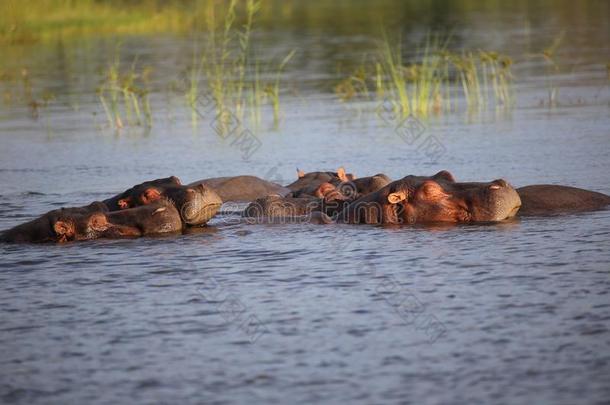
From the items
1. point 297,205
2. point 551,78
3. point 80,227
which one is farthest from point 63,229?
point 551,78

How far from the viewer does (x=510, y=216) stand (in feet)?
29.9

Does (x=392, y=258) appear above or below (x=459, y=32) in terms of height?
below

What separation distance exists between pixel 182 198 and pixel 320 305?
108 inches

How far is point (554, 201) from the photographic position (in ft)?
30.8

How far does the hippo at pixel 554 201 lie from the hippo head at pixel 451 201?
235 mm

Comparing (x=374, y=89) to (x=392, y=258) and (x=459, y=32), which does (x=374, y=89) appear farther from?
(x=392, y=258)

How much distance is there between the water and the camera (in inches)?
217

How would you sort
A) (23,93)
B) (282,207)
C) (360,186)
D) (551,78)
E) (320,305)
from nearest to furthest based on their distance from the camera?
(320,305)
(282,207)
(360,186)
(551,78)
(23,93)

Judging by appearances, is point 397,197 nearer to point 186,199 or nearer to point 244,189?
point 186,199

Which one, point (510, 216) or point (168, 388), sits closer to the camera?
point (168, 388)

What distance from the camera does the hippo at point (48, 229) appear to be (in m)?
9.15

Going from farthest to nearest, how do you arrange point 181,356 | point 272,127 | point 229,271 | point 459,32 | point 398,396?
point 459,32
point 272,127
point 229,271
point 181,356
point 398,396

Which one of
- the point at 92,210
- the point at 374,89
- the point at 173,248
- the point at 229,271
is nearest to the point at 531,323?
the point at 229,271

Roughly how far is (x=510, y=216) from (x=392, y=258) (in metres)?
1.51
